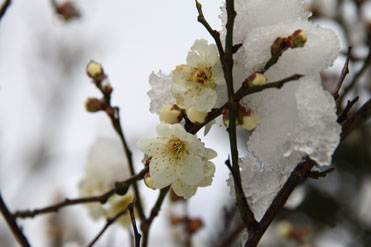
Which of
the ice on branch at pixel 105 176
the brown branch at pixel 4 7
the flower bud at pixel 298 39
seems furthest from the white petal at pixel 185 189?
the brown branch at pixel 4 7

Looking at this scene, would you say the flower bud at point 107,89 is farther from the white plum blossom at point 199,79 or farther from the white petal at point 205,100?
the white petal at point 205,100

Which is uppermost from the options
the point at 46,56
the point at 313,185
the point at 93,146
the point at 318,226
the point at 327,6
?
the point at 93,146

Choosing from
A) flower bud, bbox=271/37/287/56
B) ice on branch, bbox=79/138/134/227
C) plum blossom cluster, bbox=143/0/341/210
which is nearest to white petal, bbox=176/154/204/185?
plum blossom cluster, bbox=143/0/341/210

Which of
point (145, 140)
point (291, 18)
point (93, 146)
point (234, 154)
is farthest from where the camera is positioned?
point (93, 146)

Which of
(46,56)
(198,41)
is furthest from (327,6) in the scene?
(46,56)

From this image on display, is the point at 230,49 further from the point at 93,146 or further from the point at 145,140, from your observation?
the point at 93,146
